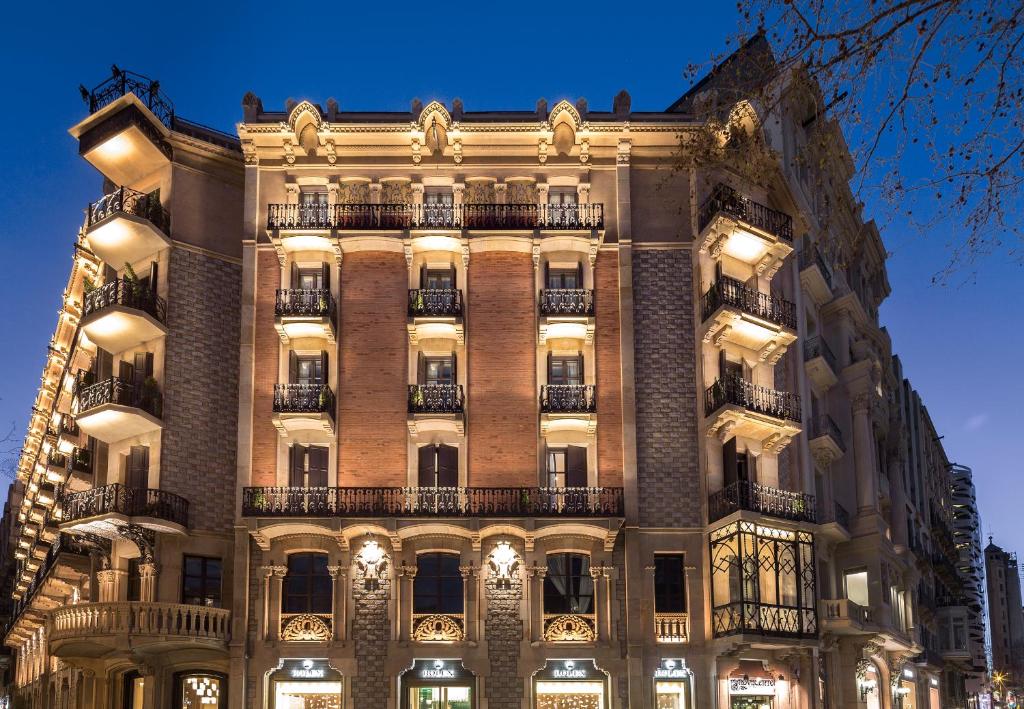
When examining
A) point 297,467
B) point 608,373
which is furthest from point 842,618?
point 297,467

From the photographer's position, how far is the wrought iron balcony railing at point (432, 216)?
146 ft

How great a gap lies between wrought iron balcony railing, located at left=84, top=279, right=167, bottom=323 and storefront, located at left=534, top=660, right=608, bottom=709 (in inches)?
655

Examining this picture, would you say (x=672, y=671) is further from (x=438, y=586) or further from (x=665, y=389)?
(x=665, y=389)

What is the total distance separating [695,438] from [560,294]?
21.0 ft

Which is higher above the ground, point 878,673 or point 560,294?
point 560,294

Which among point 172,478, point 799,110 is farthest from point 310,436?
point 799,110

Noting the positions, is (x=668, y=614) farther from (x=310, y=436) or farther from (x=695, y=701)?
(x=310, y=436)

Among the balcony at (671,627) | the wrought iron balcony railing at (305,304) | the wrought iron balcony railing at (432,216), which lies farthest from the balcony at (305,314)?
the balcony at (671,627)

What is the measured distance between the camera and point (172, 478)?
42125 mm

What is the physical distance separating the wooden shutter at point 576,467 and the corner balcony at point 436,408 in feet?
11.6

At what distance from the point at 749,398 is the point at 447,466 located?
1009cm

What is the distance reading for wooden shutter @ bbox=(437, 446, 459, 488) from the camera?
43000mm

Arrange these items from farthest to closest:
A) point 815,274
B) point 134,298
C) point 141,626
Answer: point 815,274 → point 134,298 → point 141,626

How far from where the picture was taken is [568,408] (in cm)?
4275
